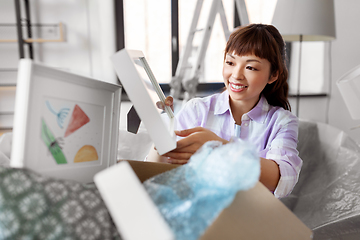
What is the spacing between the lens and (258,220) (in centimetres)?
39

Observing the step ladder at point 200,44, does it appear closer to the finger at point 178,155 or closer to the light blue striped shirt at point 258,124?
the light blue striped shirt at point 258,124

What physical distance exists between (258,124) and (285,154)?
0.20m

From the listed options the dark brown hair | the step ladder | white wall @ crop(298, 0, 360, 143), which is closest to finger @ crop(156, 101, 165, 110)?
the dark brown hair

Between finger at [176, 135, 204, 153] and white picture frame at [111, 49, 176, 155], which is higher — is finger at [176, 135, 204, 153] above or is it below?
below

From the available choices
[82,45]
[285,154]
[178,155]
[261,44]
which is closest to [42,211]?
[178,155]

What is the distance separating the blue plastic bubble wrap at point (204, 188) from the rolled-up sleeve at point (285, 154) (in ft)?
1.08

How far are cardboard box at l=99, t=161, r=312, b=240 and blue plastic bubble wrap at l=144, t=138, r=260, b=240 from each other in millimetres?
56

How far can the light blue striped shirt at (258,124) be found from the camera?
719mm

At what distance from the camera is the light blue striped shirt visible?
0.72 m

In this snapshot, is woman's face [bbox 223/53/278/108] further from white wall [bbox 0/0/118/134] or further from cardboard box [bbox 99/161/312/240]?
white wall [bbox 0/0/118/134]

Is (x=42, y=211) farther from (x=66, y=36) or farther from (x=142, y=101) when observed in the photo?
(x=66, y=36)

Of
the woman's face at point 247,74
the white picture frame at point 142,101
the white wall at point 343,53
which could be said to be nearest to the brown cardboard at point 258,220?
the white picture frame at point 142,101

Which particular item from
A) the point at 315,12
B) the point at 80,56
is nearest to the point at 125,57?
the point at 315,12

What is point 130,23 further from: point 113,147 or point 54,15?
point 113,147
